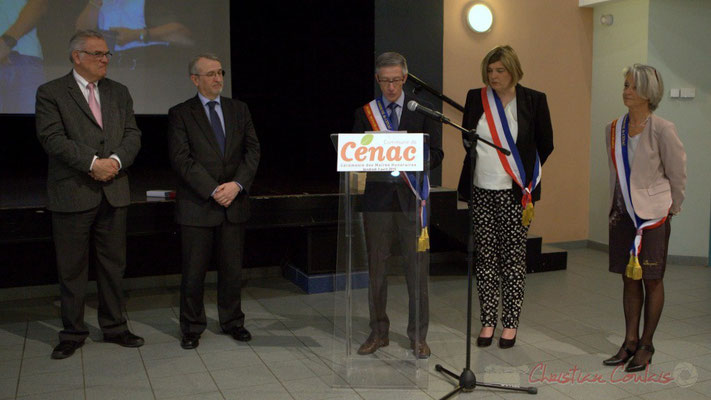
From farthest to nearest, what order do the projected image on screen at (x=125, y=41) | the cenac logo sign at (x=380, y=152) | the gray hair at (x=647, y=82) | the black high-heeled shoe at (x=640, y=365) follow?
1. the projected image on screen at (x=125, y=41)
2. the black high-heeled shoe at (x=640, y=365)
3. the gray hair at (x=647, y=82)
4. the cenac logo sign at (x=380, y=152)

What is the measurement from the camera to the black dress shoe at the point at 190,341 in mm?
3955

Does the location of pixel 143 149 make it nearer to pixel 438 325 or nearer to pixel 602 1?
pixel 438 325

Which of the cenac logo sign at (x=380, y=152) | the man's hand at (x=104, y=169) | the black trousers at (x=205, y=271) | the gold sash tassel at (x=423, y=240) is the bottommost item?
the black trousers at (x=205, y=271)

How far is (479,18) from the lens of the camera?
616 centimetres

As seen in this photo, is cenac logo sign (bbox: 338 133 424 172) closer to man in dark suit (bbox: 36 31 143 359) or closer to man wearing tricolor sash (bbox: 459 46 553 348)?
man wearing tricolor sash (bbox: 459 46 553 348)

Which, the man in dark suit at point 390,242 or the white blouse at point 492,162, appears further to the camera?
the white blouse at point 492,162

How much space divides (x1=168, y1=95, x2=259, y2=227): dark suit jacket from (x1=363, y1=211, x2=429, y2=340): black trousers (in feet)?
3.28

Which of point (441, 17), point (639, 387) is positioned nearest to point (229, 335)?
point (639, 387)

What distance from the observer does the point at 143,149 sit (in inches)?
268

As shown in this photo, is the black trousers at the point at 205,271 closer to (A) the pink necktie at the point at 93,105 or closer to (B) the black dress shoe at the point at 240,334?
(B) the black dress shoe at the point at 240,334

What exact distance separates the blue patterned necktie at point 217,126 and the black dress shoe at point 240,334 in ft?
3.33

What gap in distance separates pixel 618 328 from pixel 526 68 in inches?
115

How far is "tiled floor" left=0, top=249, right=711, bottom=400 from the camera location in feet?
10.9

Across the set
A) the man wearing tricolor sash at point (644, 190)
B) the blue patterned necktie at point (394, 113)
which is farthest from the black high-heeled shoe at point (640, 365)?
the blue patterned necktie at point (394, 113)
